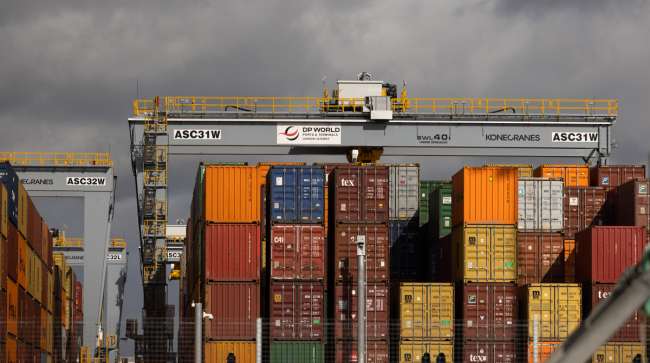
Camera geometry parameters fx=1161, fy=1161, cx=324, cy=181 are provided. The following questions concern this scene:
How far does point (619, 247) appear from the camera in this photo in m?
39.6

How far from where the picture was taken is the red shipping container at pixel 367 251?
130 feet

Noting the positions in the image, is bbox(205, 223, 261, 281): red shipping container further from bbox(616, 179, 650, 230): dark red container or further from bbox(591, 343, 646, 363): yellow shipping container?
bbox(616, 179, 650, 230): dark red container

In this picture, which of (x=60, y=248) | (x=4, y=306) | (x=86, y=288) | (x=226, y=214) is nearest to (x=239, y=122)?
(x=226, y=214)

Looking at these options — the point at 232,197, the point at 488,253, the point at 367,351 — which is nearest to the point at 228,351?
the point at 367,351

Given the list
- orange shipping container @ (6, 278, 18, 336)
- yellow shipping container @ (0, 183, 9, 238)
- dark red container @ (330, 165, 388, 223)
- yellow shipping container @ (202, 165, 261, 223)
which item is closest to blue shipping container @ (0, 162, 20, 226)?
yellow shipping container @ (0, 183, 9, 238)

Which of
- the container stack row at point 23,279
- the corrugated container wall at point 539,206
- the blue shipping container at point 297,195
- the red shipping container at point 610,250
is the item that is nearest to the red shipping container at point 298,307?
the blue shipping container at point 297,195

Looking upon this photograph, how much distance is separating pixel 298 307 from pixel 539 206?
9.48m

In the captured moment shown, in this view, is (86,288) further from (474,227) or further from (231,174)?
(474,227)

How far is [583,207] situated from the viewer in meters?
43.7

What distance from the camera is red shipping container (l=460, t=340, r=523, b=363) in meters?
37.7

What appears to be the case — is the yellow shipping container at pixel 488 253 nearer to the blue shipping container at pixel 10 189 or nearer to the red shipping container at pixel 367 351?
the red shipping container at pixel 367 351

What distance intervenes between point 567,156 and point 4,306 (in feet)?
79.5

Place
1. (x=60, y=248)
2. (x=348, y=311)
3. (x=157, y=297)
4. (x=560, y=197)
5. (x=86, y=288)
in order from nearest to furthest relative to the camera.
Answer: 1. (x=348, y=311)
2. (x=560, y=197)
3. (x=157, y=297)
4. (x=86, y=288)
5. (x=60, y=248)

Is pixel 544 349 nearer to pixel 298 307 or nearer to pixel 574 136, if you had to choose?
pixel 298 307
